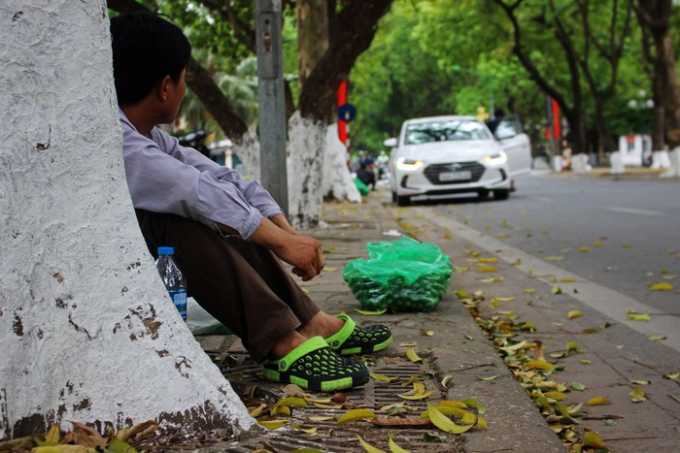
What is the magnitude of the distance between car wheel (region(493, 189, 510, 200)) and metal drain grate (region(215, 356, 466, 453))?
15493 millimetres

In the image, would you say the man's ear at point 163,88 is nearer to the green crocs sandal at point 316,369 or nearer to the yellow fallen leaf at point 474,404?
the green crocs sandal at point 316,369

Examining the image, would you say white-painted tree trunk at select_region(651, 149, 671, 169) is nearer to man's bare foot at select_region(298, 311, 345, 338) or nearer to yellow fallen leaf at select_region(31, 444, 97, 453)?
man's bare foot at select_region(298, 311, 345, 338)

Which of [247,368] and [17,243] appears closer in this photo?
[17,243]

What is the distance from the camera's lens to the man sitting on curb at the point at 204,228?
9.28 ft

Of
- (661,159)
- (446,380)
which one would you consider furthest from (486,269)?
(661,159)

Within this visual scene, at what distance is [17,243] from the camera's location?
2184 millimetres

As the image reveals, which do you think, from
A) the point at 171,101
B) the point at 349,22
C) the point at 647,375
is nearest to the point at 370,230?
the point at 349,22

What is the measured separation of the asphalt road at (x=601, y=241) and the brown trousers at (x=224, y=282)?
2372 millimetres

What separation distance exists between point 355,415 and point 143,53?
51.3 inches

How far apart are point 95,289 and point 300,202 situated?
8340 millimetres

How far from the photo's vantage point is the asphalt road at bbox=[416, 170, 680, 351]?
5793 millimetres

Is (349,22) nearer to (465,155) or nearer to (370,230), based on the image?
(370,230)

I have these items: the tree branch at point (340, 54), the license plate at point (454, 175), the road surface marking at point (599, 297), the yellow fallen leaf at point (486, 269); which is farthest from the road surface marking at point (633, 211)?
the yellow fallen leaf at point (486, 269)

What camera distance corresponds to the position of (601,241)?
9.19 metres
